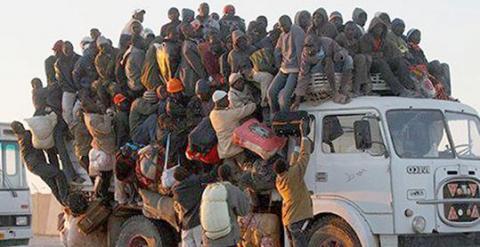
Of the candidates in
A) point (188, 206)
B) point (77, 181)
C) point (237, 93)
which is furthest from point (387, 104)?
point (77, 181)

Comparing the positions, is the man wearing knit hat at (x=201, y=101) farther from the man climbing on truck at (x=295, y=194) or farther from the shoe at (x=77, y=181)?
the shoe at (x=77, y=181)

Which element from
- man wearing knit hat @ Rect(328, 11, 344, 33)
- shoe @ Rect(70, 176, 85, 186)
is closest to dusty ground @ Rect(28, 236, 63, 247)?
shoe @ Rect(70, 176, 85, 186)

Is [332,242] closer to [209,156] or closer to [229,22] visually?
[209,156]

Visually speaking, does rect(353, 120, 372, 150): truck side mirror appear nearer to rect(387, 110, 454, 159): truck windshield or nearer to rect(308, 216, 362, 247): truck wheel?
rect(387, 110, 454, 159): truck windshield

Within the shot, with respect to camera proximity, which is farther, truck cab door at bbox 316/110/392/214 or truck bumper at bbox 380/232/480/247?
truck cab door at bbox 316/110/392/214

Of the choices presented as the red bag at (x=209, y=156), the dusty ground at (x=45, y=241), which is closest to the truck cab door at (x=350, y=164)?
the red bag at (x=209, y=156)

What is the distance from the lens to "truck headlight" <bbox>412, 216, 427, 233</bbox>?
36.9 feet

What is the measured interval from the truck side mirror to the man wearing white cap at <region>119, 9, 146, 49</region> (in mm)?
4830

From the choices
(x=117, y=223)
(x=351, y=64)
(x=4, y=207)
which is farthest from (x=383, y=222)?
(x=4, y=207)

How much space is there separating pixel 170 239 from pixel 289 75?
3.13 m

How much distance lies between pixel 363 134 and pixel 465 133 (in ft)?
5.25

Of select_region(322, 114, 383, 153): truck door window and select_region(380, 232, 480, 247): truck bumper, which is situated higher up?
select_region(322, 114, 383, 153): truck door window

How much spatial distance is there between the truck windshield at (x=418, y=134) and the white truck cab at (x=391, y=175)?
0.01 metres

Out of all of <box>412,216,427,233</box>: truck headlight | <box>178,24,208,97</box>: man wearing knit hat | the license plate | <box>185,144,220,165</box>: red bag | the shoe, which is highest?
<box>178,24,208,97</box>: man wearing knit hat
